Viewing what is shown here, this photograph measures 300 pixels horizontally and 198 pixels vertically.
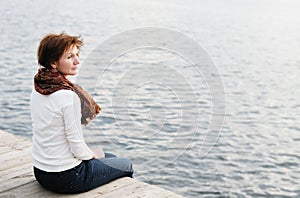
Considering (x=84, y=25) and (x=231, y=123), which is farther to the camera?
(x=84, y=25)

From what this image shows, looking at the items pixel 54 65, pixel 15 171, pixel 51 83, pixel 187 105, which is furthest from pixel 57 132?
pixel 187 105

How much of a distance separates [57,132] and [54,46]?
659 mm

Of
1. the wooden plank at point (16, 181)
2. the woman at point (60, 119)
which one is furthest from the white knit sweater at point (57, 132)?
the wooden plank at point (16, 181)

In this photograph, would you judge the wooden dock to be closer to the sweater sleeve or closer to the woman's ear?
the sweater sleeve

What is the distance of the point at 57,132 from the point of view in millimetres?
3705

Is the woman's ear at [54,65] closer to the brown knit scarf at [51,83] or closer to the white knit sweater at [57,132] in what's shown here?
the brown knit scarf at [51,83]

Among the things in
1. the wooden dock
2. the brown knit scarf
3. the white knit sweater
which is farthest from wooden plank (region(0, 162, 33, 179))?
the brown knit scarf

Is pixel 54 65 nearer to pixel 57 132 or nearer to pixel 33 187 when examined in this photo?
pixel 57 132

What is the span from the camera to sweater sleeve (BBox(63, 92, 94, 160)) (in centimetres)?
362

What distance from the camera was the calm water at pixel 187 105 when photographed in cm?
762

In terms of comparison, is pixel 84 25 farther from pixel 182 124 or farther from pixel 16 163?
pixel 16 163

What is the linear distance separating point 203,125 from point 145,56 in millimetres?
6161

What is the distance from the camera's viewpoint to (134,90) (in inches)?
446

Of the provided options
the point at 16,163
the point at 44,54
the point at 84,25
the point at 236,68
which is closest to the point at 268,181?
the point at 16,163
